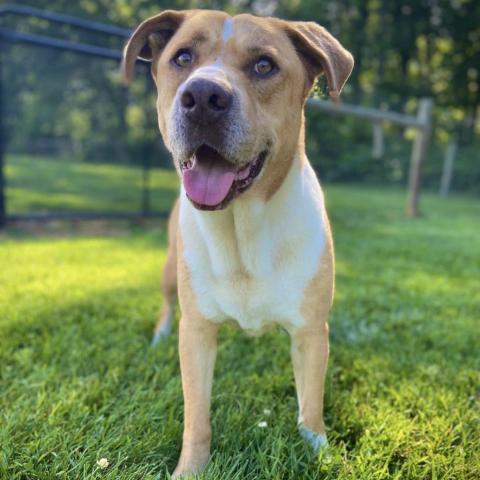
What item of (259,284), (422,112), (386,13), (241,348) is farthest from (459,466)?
(386,13)

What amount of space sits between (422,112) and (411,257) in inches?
205

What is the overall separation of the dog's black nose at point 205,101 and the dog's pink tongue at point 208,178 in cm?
16

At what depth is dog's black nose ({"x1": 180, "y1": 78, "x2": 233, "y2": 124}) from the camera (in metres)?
1.76

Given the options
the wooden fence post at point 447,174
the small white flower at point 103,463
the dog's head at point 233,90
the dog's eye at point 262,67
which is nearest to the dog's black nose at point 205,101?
the dog's head at point 233,90

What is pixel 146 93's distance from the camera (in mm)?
8477

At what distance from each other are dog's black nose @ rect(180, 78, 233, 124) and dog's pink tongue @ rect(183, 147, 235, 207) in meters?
0.16

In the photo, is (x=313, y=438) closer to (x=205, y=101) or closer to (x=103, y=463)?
(x=103, y=463)

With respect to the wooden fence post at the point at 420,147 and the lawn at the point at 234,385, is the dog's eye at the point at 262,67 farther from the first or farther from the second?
the wooden fence post at the point at 420,147

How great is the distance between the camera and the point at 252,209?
2.12 m

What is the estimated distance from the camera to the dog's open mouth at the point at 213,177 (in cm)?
190

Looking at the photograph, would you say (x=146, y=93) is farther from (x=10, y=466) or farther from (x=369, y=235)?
(x=10, y=466)

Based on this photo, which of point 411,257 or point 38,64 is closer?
point 411,257

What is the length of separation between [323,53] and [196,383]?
1382 millimetres

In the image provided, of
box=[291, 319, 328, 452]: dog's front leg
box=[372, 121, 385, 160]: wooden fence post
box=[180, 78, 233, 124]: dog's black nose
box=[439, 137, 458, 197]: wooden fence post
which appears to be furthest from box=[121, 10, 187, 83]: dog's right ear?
box=[372, 121, 385, 160]: wooden fence post
